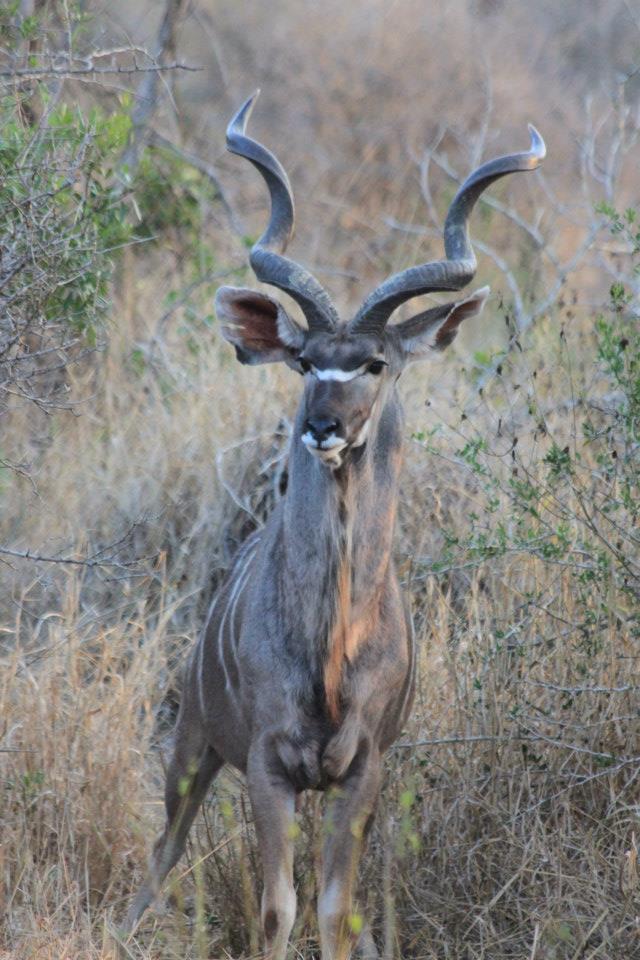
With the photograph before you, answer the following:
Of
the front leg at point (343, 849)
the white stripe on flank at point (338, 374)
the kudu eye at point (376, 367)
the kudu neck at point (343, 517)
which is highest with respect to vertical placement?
the kudu eye at point (376, 367)

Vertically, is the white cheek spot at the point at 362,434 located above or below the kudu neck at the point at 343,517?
above

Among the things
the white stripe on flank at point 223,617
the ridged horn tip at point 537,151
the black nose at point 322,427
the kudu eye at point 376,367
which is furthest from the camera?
the white stripe on flank at point 223,617

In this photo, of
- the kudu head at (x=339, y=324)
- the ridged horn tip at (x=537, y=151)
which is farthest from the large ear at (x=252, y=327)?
the ridged horn tip at (x=537, y=151)

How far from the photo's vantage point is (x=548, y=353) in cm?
630

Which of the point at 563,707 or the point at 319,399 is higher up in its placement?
the point at 319,399

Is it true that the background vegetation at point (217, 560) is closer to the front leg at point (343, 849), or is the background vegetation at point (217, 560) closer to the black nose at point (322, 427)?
the front leg at point (343, 849)

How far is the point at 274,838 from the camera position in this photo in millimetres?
3592

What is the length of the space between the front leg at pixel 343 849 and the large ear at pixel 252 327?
1.02m

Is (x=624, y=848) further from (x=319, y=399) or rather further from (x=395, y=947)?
(x=319, y=399)

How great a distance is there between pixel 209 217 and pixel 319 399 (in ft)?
15.7

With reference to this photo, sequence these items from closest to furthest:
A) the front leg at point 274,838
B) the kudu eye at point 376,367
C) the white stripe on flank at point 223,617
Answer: the front leg at point 274,838 → the kudu eye at point 376,367 → the white stripe on flank at point 223,617

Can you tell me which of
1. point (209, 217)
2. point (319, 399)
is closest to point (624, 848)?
point (319, 399)

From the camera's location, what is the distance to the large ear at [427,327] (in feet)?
12.9

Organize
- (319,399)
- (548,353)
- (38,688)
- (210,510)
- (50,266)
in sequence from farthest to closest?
(548,353)
(210,510)
(38,688)
(50,266)
(319,399)
